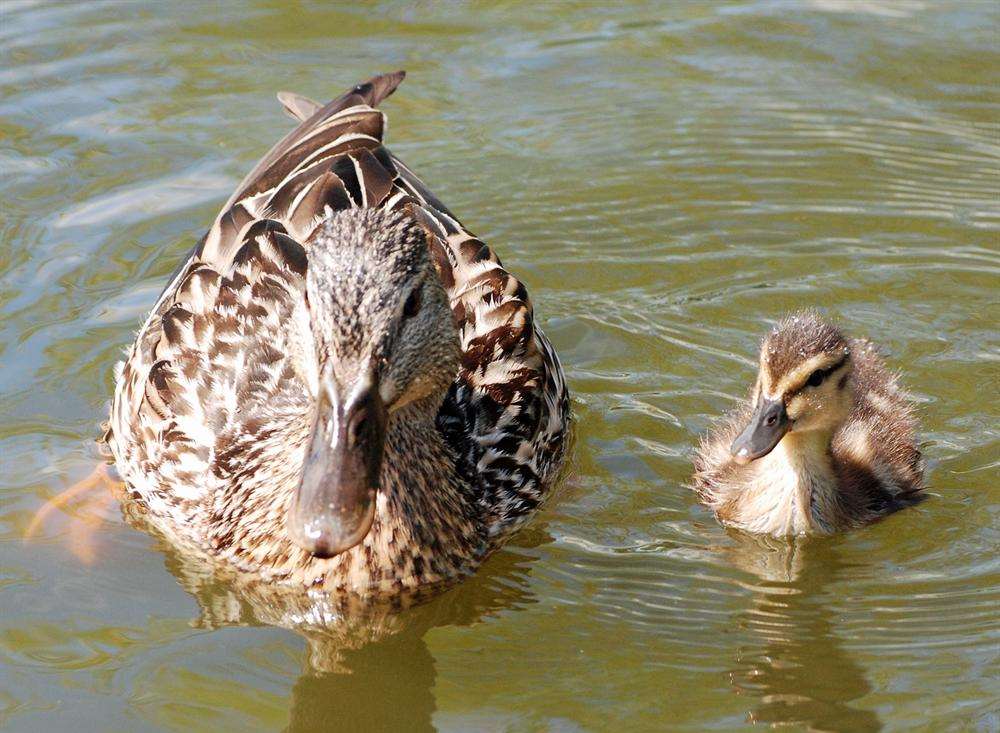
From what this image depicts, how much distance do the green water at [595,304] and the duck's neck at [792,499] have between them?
10cm

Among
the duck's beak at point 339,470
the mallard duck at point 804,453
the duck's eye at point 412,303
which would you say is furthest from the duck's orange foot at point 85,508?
the mallard duck at point 804,453

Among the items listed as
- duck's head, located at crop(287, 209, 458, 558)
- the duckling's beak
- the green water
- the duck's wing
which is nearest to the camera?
duck's head, located at crop(287, 209, 458, 558)

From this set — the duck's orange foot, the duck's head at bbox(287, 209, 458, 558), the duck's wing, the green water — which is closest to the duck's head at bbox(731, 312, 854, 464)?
the green water

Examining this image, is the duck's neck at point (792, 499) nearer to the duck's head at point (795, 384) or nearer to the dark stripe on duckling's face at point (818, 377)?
the duck's head at point (795, 384)

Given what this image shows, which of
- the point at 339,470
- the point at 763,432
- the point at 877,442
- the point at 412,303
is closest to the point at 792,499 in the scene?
the point at 763,432

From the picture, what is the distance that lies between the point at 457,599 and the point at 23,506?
1.60 m

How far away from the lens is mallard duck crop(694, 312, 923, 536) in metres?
5.19

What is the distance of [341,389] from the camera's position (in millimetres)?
4098

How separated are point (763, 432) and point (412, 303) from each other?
135cm

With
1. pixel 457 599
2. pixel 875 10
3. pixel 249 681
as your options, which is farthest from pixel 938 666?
pixel 875 10

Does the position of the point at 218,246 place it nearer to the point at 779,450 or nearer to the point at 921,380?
the point at 779,450

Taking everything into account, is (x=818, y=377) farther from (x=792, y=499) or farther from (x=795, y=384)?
(x=792, y=499)

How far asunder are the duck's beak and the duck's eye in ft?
1.01

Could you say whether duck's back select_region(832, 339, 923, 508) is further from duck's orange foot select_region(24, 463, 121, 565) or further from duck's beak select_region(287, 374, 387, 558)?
duck's orange foot select_region(24, 463, 121, 565)
